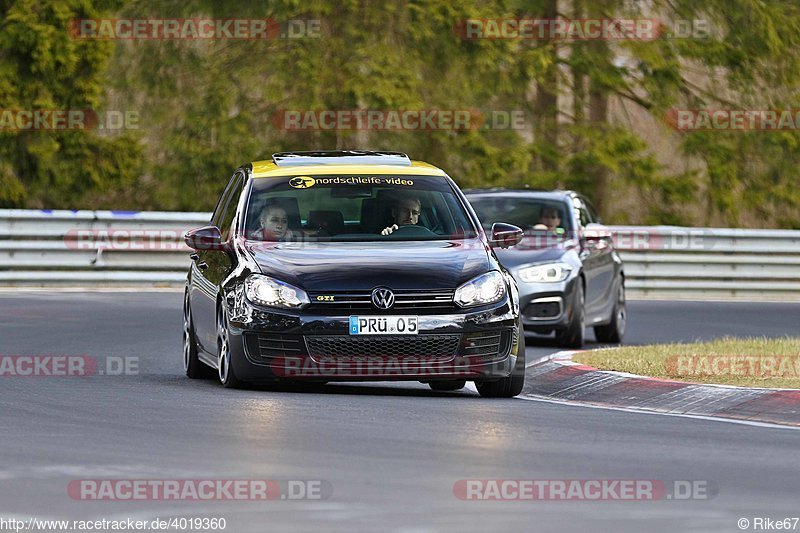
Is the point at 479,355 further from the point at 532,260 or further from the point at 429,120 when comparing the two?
the point at 429,120

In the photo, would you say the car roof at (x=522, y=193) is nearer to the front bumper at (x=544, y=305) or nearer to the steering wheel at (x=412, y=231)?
the front bumper at (x=544, y=305)

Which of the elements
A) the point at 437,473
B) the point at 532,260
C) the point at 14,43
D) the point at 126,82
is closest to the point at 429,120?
the point at 126,82

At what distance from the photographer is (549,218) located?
20.7 metres

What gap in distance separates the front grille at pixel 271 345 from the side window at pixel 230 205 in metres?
1.36

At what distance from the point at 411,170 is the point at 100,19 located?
18.4 meters

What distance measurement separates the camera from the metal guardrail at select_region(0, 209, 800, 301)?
27141 mm

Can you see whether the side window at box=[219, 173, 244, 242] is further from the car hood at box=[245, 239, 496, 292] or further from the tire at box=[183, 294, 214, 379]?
the tire at box=[183, 294, 214, 379]

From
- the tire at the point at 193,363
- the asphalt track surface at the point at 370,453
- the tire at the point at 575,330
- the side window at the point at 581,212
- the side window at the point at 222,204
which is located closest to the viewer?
the asphalt track surface at the point at 370,453

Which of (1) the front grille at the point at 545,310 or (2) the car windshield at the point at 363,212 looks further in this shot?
(1) the front grille at the point at 545,310

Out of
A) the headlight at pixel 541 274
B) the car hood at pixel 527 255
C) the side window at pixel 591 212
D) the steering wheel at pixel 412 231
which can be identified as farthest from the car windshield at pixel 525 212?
the steering wheel at pixel 412 231

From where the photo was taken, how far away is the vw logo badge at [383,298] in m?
12.5

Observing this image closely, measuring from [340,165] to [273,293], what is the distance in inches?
79.6

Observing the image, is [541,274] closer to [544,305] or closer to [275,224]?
[544,305]

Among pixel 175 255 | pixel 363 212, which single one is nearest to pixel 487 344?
pixel 363 212
